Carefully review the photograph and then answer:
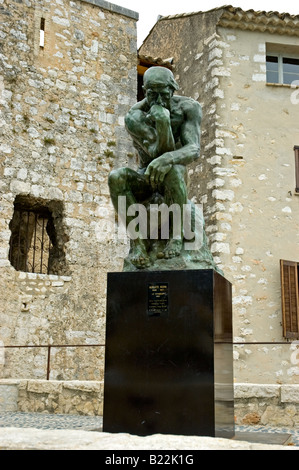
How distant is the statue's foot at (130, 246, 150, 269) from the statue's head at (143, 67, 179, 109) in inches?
49.7

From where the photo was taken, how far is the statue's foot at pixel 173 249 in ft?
14.8

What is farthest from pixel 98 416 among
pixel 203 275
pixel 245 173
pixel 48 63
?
pixel 48 63

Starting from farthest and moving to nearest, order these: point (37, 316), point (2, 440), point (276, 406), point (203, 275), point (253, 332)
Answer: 1. point (253, 332)
2. point (37, 316)
3. point (276, 406)
4. point (203, 275)
5. point (2, 440)

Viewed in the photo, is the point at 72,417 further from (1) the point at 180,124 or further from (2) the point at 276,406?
(1) the point at 180,124

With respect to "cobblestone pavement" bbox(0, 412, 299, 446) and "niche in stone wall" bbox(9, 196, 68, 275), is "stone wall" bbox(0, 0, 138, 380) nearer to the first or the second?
"niche in stone wall" bbox(9, 196, 68, 275)

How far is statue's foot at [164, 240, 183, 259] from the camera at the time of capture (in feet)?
14.8

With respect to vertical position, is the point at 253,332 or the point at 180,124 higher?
the point at 180,124

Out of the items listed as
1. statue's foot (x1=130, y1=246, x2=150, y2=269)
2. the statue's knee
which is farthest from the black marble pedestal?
the statue's knee

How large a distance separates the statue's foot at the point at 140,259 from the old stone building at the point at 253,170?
6674mm

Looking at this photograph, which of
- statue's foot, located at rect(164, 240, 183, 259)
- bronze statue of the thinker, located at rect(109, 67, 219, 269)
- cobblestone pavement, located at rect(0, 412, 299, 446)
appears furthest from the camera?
cobblestone pavement, located at rect(0, 412, 299, 446)

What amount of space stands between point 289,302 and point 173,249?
7.20 metres

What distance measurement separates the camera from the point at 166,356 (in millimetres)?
4156

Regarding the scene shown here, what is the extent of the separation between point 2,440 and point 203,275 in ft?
6.25

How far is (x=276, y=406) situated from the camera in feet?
19.9
